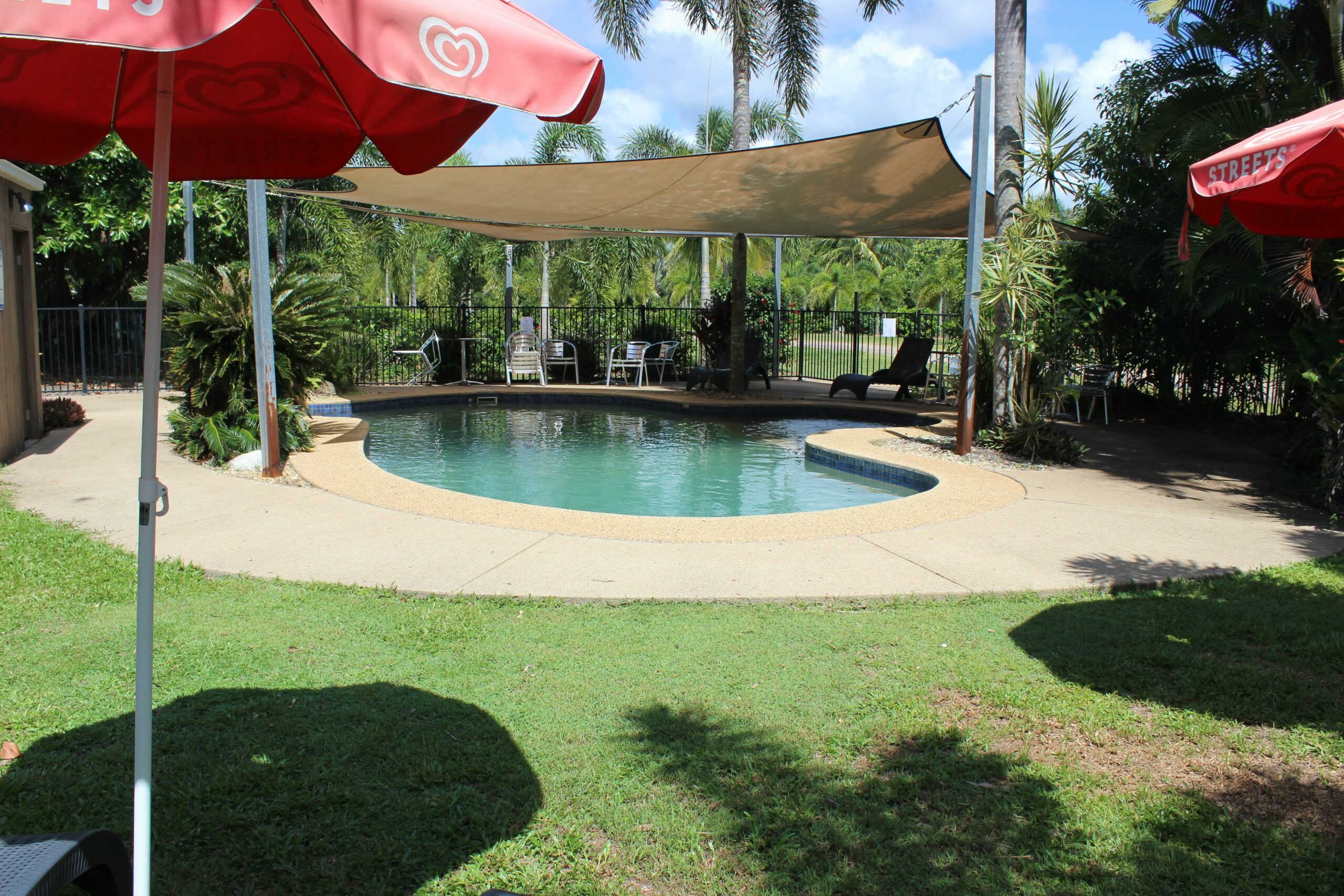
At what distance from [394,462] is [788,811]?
285 inches

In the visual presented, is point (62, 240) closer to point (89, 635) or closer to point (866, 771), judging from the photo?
point (89, 635)

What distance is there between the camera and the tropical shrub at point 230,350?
24.6 feet

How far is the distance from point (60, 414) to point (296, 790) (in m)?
8.69

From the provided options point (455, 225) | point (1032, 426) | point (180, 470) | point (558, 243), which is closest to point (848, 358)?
point (558, 243)

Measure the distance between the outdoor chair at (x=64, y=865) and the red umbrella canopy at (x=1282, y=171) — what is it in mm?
3721

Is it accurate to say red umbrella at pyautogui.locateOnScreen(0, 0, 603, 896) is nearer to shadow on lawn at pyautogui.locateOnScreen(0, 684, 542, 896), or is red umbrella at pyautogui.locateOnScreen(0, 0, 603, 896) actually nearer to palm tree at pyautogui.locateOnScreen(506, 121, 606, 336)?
shadow on lawn at pyautogui.locateOnScreen(0, 684, 542, 896)

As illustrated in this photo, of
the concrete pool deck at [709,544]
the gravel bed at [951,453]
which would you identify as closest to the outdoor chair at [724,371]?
the gravel bed at [951,453]

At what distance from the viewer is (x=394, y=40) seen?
1.58 meters

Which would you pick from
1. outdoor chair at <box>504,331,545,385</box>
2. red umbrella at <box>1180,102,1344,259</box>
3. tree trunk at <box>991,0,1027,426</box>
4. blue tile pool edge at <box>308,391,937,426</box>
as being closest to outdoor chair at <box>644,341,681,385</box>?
outdoor chair at <box>504,331,545,385</box>

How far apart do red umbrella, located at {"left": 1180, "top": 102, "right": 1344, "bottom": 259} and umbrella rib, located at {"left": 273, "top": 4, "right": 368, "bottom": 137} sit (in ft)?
9.55

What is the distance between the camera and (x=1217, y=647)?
3504 mm

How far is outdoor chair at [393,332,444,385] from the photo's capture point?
15.6 meters

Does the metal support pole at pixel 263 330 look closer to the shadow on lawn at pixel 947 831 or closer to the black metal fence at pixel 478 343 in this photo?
the shadow on lawn at pixel 947 831

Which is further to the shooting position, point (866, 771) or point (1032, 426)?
point (1032, 426)
